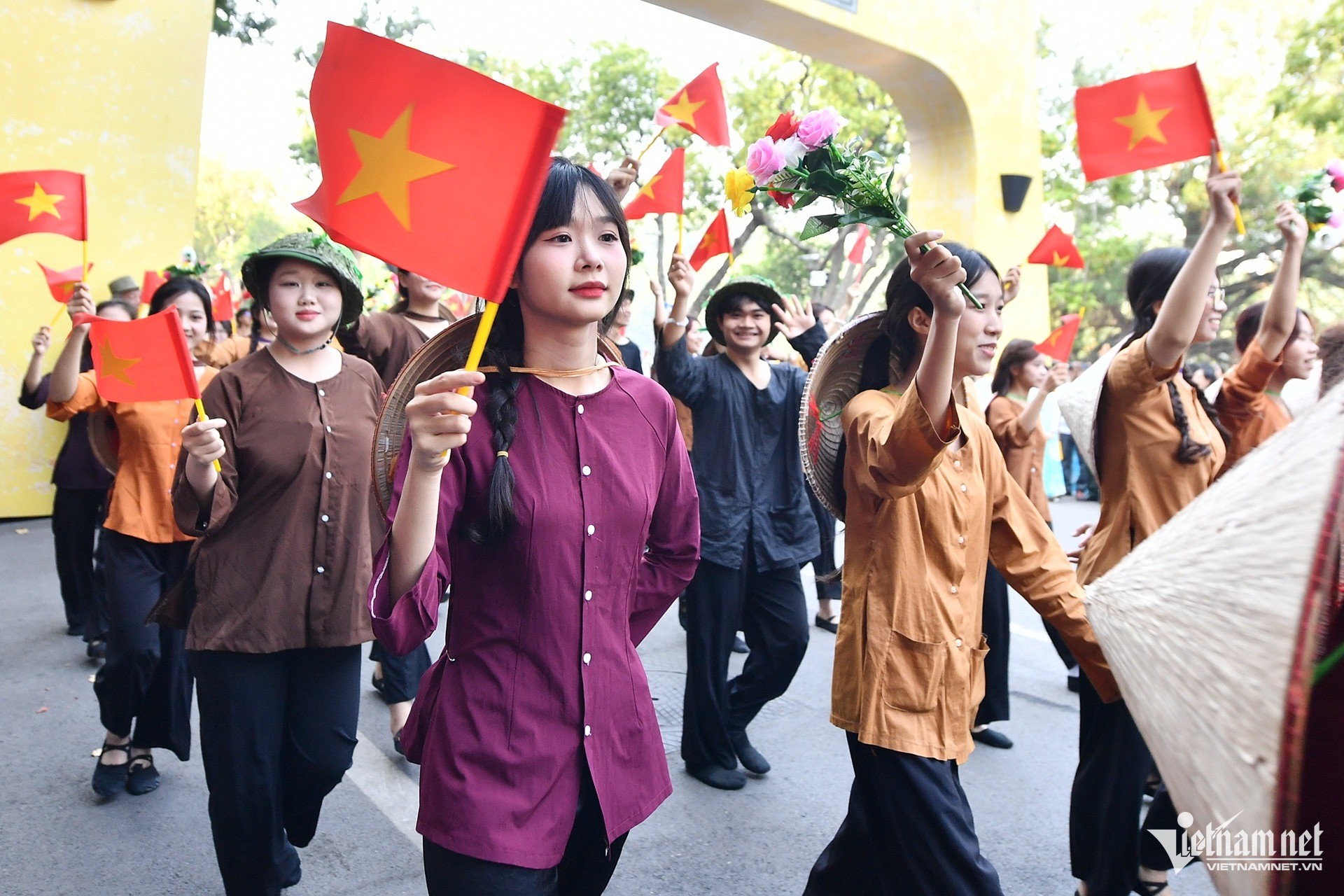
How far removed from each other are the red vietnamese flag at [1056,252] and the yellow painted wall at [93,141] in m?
7.91

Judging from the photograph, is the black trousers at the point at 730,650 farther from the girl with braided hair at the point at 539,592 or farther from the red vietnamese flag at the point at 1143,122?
the girl with braided hair at the point at 539,592

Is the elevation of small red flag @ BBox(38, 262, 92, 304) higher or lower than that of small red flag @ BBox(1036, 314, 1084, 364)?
lower

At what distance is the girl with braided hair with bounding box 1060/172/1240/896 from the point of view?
2738 millimetres

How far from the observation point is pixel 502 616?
1.80m

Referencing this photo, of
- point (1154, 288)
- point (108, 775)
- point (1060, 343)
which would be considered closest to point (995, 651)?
point (1154, 288)

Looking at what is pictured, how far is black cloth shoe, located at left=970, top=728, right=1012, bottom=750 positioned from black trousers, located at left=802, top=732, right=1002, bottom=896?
225 centimetres

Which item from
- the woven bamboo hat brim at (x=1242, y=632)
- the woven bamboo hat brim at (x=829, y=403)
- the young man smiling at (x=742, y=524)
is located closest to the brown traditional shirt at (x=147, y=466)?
the young man smiling at (x=742, y=524)

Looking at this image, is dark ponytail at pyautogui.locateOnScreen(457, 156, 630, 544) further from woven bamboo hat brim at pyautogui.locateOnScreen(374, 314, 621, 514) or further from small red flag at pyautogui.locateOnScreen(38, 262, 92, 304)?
Answer: small red flag at pyautogui.locateOnScreen(38, 262, 92, 304)

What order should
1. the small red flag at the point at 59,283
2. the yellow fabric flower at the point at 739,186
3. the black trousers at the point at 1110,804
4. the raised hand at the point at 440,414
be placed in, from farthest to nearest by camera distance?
the small red flag at the point at 59,283, the black trousers at the point at 1110,804, the yellow fabric flower at the point at 739,186, the raised hand at the point at 440,414

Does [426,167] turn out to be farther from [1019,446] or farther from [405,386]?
[1019,446]

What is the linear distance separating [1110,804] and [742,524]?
1.83 meters

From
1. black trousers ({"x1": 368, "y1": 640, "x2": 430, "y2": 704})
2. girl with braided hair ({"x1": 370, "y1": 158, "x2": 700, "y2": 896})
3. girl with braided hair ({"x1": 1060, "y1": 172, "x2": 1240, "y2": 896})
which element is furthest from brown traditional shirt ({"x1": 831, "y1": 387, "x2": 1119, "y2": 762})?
black trousers ({"x1": 368, "y1": 640, "x2": 430, "y2": 704})

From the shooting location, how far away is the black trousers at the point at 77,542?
18.3 feet

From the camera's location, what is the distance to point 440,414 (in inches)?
58.2
